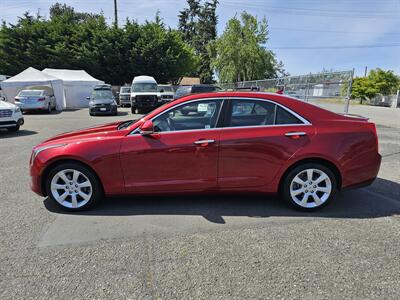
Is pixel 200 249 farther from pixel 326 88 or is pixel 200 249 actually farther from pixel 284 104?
pixel 326 88

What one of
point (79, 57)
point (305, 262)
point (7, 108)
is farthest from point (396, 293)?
point (79, 57)

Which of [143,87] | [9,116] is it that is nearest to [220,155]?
[9,116]

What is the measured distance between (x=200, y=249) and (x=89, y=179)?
1.82 metres

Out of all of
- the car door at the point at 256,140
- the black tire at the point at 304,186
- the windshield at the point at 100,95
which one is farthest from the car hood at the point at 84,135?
the windshield at the point at 100,95

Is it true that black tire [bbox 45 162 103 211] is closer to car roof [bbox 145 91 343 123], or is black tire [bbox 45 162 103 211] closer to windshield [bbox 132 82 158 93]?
car roof [bbox 145 91 343 123]

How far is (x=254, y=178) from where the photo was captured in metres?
3.92

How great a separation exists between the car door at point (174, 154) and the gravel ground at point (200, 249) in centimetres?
41

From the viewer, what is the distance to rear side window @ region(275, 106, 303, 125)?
12.8 feet

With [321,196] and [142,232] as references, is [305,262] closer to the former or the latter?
[321,196]

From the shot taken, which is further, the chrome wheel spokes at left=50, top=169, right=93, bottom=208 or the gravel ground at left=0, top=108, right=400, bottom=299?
the chrome wheel spokes at left=50, top=169, right=93, bottom=208

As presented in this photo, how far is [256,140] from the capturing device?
12.5ft

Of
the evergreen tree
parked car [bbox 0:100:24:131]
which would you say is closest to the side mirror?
parked car [bbox 0:100:24:131]

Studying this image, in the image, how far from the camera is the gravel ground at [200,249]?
2.48 m

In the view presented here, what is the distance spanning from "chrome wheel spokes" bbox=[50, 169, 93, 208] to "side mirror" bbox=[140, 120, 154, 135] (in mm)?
1004
